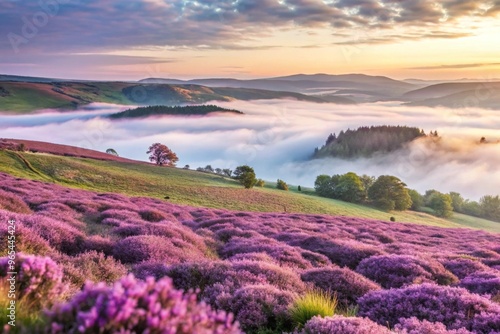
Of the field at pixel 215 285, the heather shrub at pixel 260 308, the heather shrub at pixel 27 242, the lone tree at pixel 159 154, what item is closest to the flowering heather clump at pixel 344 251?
the field at pixel 215 285

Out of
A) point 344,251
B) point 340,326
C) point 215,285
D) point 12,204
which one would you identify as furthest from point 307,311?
point 12,204

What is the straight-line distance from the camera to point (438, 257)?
17859mm

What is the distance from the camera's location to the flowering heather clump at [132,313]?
2637 millimetres

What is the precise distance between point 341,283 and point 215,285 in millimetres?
Answer: 3890

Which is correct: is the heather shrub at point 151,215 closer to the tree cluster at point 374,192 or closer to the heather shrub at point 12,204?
the heather shrub at point 12,204

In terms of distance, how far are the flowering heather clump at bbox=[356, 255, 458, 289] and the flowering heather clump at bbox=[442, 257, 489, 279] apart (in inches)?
50.0

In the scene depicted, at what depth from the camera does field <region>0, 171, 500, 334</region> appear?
2861 mm

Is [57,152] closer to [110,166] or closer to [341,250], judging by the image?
[110,166]

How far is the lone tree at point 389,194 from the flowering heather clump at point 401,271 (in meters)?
93.2

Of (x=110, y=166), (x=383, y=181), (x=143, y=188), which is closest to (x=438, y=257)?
(x=143, y=188)

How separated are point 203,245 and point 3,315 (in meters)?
12.6

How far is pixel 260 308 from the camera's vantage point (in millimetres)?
7309

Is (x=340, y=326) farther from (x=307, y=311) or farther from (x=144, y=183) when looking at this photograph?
(x=144, y=183)

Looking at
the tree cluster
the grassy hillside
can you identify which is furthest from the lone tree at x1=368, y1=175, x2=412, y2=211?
the grassy hillside
